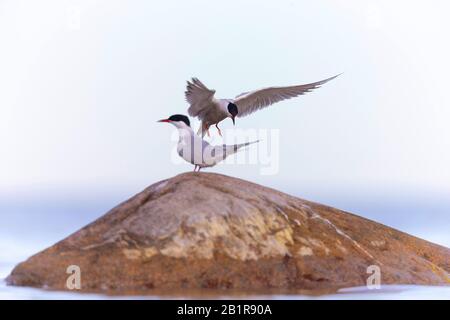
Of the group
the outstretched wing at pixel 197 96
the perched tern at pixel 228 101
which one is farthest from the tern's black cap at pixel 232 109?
the outstretched wing at pixel 197 96

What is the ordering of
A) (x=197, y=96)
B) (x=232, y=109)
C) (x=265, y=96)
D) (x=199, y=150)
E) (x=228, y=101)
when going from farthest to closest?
(x=265, y=96) → (x=228, y=101) → (x=232, y=109) → (x=197, y=96) → (x=199, y=150)

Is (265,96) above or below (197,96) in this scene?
above

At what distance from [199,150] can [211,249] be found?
3.70 feet

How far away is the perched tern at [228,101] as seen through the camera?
8352 mm

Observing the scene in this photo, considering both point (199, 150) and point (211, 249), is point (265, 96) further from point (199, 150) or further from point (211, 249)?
point (211, 249)

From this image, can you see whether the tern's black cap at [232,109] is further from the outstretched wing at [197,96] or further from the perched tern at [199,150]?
the perched tern at [199,150]

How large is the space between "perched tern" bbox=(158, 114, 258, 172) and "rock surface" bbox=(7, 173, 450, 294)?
233 millimetres

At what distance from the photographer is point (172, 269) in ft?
17.6

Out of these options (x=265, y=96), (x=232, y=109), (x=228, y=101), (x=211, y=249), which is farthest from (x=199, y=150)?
(x=265, y=96)

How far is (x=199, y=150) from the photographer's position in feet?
21.1

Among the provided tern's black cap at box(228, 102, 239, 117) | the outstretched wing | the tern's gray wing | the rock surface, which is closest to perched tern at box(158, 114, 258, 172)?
the rock surface

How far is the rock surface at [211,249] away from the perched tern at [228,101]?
2.20 m
